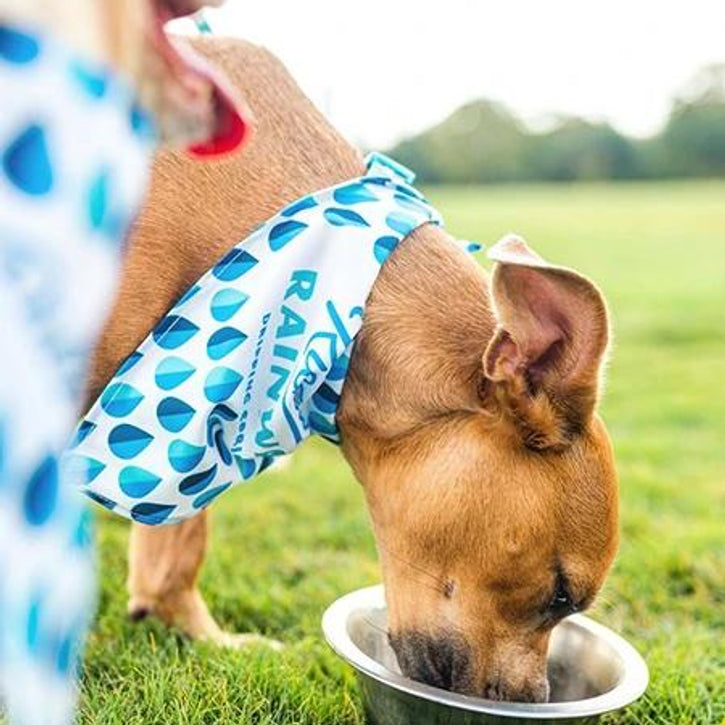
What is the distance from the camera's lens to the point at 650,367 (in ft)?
27.8

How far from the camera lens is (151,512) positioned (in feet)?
9.24

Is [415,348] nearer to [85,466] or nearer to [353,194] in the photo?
[353,194]

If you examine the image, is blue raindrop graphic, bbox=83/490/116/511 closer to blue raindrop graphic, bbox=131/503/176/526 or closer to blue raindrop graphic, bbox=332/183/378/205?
blue raindrop graphic, bbox=131/503/176/526

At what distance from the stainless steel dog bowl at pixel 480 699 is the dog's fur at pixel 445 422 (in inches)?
6.3

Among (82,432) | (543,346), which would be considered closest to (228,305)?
(82,432)

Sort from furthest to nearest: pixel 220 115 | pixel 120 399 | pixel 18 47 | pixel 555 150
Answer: pixel 555 150 → pixel 120 399 → pixel 220 115 → pixel 18 47

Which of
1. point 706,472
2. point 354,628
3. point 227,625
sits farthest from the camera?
point 706,472

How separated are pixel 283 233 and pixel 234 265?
0.41 feet

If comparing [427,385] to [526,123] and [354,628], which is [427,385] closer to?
[354,628]

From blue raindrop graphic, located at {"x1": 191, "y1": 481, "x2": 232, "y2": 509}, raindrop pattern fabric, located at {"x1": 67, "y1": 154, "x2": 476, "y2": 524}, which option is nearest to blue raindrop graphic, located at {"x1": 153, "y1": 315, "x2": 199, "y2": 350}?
raindrop pattern fabric, located at {"x1": 67, "y1": 154, "x2": 476, "y2": 524}

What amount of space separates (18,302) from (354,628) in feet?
5.58

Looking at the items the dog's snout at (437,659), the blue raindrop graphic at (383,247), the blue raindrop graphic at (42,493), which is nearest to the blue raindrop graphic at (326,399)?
the blue raindrop graphic at (383,247)

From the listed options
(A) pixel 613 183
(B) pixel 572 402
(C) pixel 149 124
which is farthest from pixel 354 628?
(A) pixel 613 183

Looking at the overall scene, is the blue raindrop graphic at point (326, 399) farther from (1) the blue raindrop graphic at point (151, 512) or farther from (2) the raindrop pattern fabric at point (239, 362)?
(1) the blue raindrop graphic at point (151, 512)
